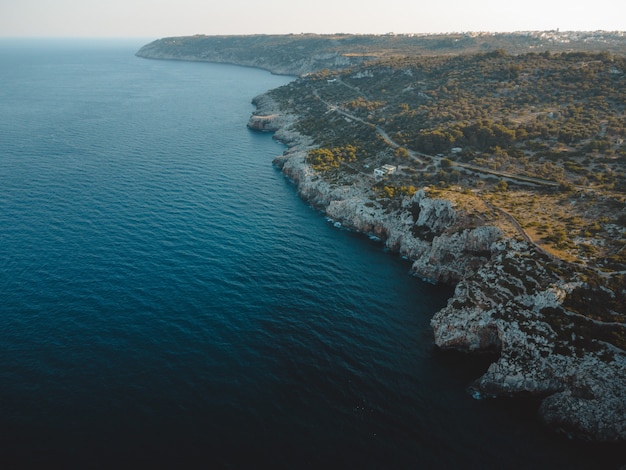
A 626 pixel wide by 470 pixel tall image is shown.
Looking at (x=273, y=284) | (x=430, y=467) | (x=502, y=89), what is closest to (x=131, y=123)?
(x=273, y=284)

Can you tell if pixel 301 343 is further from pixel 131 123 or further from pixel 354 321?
pixel 131 123

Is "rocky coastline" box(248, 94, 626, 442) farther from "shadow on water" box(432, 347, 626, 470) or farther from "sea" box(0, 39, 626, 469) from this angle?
"sea" box(0, 39, 626, 469)

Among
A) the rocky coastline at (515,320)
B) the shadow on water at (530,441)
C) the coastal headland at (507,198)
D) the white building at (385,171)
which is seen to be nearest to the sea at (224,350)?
the shadow on water at (530,441)

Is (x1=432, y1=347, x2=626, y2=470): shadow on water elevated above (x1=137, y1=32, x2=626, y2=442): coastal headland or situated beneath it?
situated beneath

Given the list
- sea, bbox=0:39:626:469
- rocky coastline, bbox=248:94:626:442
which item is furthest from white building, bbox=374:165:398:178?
sea, bbox=0:39:626:469

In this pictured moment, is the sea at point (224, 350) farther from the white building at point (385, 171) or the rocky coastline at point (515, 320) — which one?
the white building at point (385, 171)

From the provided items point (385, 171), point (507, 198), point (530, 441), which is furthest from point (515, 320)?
point (385, 171)
